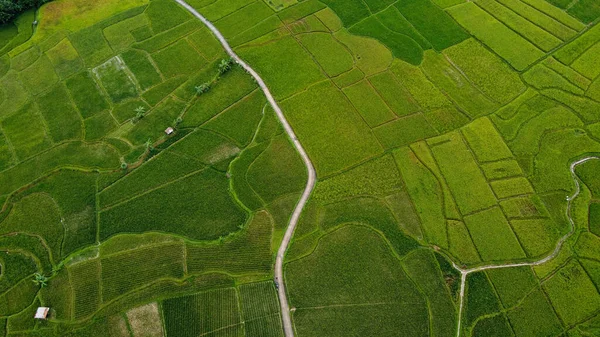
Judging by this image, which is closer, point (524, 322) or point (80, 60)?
point (524, 322)

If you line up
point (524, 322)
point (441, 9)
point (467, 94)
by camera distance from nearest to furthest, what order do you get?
point (524, 322)
point (467, 94)
point (441, 9)

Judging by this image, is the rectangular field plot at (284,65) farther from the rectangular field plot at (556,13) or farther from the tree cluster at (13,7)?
the rectangular field plot at (556,13)

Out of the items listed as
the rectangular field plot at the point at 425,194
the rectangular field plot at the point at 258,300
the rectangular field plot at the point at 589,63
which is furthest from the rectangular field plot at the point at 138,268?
the rectangular field plot at the point at 589,63

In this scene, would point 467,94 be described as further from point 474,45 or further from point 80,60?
point 80,60

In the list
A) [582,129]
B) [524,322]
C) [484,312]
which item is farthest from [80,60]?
[582,129]

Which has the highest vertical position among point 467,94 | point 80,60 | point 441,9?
point 80,60

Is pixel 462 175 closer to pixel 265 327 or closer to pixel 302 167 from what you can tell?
pixel 302 167
